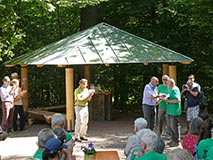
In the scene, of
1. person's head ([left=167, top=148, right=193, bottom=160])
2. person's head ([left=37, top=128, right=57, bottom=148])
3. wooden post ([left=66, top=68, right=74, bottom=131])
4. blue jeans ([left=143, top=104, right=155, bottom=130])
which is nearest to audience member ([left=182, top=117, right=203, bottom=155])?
person's head ([left=167, top=148, right=193, bottom=160])

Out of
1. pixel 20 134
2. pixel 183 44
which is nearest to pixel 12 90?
pixel 20 134

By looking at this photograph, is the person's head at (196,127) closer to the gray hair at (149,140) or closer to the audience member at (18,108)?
the gray hair at (149,140)

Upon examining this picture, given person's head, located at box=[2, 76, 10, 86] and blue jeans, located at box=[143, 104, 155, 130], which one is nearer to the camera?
blue jeans, located at box=[143, 104, 155, 130]

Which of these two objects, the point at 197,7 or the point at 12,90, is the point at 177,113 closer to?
the point at 12,90

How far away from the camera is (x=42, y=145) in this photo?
15.6 ft

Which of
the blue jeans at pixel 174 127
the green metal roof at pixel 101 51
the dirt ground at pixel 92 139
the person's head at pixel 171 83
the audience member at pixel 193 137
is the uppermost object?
the green metal roof at pixel 101 51

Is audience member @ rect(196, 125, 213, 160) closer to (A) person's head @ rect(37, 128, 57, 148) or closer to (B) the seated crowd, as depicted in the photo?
(B) the seated crowd

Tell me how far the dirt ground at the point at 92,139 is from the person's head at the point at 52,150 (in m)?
4.50

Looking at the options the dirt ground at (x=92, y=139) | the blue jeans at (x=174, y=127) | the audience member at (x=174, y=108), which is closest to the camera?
the dirt ground at (x=92, y=139)

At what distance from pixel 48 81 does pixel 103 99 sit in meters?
4.40

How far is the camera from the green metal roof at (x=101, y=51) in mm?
12125

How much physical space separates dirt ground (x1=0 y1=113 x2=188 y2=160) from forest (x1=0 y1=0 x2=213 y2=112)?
10.2ft

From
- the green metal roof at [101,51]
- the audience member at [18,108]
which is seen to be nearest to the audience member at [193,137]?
the green metal roof at [101,51]

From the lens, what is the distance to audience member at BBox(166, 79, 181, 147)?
976 cm
